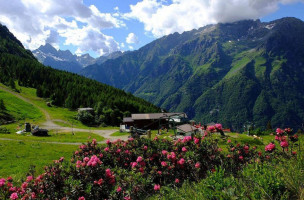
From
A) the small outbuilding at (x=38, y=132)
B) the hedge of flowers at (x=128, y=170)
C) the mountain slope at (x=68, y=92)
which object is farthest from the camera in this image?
the mountain slope at (x=68, y=92)

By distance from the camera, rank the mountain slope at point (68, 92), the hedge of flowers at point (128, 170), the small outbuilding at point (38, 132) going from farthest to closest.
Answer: the mountain slope at point (68, 92)
the small outbuilding at point (38, 132)
the hedge of flowers at point (128, 170)

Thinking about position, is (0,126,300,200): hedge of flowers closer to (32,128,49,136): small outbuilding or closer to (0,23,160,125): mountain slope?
(32,128,49,136): small outbuilding

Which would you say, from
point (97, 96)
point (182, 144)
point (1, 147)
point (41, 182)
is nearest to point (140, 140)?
point (182, 144)

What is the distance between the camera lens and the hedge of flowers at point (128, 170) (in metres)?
5.73

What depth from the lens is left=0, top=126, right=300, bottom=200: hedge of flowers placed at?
5727mm

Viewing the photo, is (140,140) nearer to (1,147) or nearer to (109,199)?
(109,199)

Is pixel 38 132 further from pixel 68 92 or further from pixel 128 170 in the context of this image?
pixel 68 92

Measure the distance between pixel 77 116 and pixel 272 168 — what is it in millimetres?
80235

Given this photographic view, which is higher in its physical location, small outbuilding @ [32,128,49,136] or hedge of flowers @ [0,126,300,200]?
hedge of flowers @ [0,126,300,200]

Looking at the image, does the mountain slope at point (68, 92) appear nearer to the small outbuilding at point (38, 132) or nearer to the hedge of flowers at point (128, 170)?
the small outbuilding at point (38, 132)

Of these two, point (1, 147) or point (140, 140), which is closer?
point (140, 140)

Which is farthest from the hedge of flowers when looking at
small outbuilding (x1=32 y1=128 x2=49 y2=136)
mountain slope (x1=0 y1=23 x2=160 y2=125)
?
mountain slope (x1=0 y1=23 x2=160 y2=125)

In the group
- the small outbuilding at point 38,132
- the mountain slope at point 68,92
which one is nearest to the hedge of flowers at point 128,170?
the small outbuilding at point 38,132

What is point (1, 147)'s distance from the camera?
78.7ft
